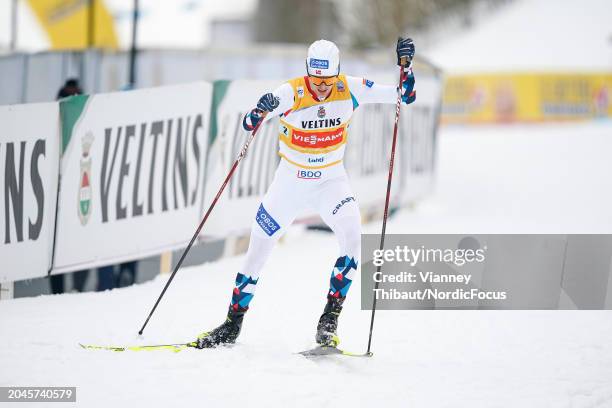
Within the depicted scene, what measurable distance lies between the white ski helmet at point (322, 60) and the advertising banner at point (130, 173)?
2.68 m

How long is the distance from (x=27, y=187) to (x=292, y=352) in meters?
2.77

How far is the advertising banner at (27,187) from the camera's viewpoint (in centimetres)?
761

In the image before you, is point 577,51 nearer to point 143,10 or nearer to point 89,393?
point 143,10

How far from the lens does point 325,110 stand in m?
6.62

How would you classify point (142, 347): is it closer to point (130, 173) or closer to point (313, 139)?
point (313, 139)

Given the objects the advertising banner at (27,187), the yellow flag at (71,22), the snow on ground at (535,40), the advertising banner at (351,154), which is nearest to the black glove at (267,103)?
the advertising banner at (27,187)

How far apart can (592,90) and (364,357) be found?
2491 centimetres

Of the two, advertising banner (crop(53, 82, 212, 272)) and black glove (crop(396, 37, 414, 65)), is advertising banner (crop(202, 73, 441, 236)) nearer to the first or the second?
advertising banner (crop(53, 82, 212, 272))

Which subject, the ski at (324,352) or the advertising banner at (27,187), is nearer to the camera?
the ski at (324,352)

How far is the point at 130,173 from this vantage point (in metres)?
8.78

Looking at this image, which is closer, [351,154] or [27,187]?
[27,187]

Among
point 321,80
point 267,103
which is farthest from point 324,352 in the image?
point 321,80

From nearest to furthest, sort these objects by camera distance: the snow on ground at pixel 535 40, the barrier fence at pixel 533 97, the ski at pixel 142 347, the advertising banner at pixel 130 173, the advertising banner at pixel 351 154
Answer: the ski at pixel 142 347
the advertising banner at pixel 130 173
the advertising banner at pixel 351 154
the barrier fence at pixel 533 97
the snow on ground at pixel 535 40

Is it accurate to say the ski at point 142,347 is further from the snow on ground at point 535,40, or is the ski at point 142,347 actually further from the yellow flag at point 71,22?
the snow on ground at point 535,40
